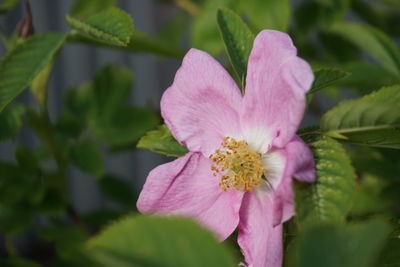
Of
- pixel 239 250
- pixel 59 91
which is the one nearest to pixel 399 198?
pixel 239 250

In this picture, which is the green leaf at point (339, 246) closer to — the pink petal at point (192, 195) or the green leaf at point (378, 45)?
the pink petal at point (192, 195)

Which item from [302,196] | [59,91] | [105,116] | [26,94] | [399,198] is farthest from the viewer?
[59,91]

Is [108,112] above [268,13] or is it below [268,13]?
below

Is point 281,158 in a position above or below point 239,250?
above

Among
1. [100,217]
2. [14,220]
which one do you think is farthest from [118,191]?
[14,220]

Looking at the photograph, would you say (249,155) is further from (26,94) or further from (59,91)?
(59,91)

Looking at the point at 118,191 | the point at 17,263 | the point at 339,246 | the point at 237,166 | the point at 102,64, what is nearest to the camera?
the point at 339,246

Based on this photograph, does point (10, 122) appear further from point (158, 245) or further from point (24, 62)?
point (158, 245)
